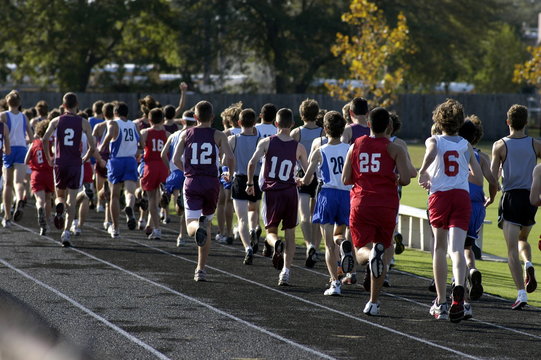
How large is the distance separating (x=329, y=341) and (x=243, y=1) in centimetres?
4242

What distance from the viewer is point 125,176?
1612 centimetres

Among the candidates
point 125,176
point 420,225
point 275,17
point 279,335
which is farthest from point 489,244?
point 275,17

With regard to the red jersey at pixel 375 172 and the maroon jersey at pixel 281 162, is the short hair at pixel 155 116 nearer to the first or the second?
the maroon jersey at pixel 281 162

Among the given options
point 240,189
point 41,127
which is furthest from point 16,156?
point 240,189

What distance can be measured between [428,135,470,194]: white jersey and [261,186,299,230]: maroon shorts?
2.67 meters

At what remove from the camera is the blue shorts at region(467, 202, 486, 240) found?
10.3 meters

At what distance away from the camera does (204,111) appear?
38.8 ft

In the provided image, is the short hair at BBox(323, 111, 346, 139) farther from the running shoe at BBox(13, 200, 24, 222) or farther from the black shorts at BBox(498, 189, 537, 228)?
the running shoe at BBox(13, 200, 24, 222)

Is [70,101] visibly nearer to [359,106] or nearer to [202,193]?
[202,193]

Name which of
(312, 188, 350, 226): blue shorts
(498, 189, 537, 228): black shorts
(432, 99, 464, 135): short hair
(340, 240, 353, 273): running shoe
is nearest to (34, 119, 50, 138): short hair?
(312, 188, 350, 226): blue shorts

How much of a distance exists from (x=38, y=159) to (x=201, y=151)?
6.09m

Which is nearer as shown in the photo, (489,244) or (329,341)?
(329,341)

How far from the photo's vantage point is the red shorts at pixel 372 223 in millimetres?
9688

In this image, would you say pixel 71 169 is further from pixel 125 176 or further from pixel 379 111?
pixel 379 111
